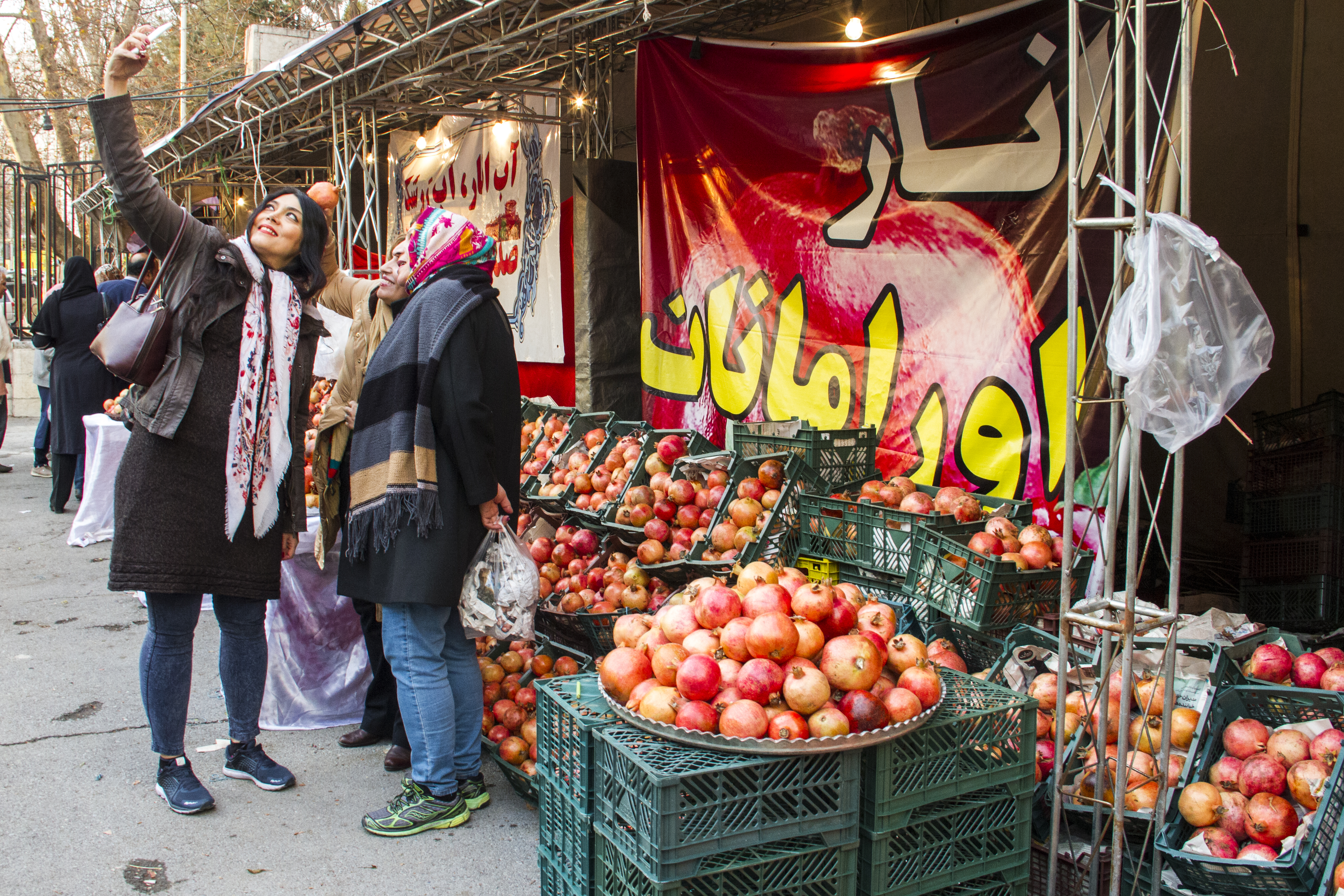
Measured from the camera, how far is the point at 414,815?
343cm

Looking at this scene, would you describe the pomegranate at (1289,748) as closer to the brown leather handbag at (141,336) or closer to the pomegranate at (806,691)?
the pomegranate at (806,691)

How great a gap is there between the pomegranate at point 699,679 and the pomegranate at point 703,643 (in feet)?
0.41

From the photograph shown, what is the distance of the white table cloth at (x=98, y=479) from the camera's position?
7477mm

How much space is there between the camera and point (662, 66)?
23.1ft

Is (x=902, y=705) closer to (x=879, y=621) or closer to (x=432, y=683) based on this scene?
(x=879, y=621)

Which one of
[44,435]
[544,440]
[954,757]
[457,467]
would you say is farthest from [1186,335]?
[44,435]

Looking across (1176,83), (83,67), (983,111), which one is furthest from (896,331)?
(83,67)

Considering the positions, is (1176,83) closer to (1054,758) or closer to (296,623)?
(1054,758)

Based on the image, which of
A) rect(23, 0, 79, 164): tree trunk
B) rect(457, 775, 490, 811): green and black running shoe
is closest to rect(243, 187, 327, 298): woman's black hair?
rect(457, 775, 490, 811): green and black running shoe

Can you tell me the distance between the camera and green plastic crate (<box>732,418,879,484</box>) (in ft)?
15.0

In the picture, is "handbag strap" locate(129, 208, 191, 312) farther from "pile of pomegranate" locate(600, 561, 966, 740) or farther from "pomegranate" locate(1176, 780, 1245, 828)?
"pomegranate" locate(1176, 780, 1245, 828)

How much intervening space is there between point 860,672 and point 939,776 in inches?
12.6

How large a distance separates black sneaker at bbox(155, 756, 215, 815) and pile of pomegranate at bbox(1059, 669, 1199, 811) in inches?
111

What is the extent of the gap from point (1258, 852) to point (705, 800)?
1488 mm
